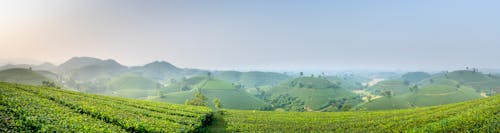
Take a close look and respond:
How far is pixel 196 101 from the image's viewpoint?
9250 cm

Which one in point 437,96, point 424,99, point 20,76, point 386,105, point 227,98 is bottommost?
point 227,98

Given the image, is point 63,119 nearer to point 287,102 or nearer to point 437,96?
point 287,102

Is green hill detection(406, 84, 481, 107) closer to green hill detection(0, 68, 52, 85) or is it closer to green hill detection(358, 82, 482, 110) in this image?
green hill detection(358, 82, 482, 110)

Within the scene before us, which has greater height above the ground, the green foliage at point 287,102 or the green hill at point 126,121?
the green hill at point 126,121

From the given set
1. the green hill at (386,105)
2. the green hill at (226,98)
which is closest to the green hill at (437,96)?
the green hill at (386,105)

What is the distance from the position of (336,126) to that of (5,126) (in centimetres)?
3113

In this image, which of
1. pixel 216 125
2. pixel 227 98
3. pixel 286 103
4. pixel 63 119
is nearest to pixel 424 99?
pixel 286 103

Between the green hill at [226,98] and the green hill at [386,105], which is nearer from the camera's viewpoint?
the green hill at [386,105]

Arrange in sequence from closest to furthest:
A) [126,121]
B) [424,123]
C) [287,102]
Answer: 1. [126,121]
2. [424,123]
3. [287,102]

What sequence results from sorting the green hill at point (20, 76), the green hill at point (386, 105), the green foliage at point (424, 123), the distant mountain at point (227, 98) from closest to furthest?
the green foliage at point (424, 123), the green hill at point (386, 105), the distant mountain at point (227, 98), the green hill at point (20, 76)

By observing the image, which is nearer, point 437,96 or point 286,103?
point 437,96

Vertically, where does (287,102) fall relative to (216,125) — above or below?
below

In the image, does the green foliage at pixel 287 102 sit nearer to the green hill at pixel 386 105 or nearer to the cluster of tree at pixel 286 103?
the cluster of tree at pixel 286 103

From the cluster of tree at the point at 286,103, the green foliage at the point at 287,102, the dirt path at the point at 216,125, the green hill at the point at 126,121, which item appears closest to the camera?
the green hill at the point at 126,121
